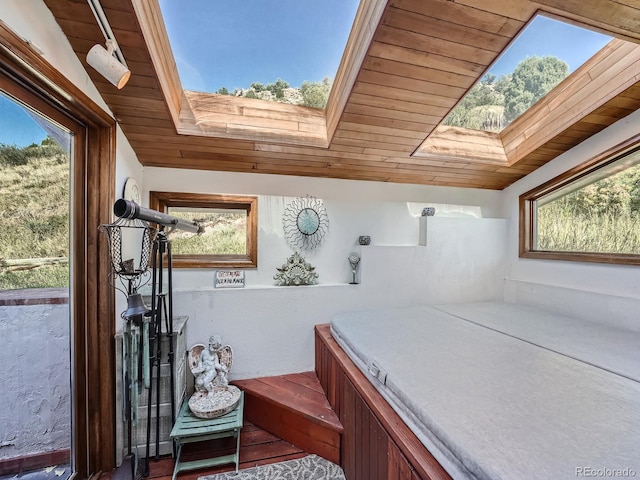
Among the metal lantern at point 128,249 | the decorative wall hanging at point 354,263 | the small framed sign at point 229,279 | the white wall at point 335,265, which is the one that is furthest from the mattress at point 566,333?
the metal lantern at point 128,249

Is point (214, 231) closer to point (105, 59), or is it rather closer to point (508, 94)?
point (105, 59)

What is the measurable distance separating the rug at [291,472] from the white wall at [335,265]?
2.26 feet

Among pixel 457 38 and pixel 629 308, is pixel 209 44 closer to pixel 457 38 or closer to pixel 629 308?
pixel 457 38

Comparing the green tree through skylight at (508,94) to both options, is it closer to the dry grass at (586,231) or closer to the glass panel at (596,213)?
the glass panel at (596,213)

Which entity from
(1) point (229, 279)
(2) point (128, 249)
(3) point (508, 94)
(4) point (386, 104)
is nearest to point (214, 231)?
(1) point (229, 279)

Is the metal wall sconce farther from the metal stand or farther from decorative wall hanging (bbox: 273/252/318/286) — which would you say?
the metal stand

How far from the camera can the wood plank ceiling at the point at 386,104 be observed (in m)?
1.22

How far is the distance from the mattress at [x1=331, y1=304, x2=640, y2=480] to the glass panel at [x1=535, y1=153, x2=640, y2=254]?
93 cm

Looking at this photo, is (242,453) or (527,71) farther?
(527,71)

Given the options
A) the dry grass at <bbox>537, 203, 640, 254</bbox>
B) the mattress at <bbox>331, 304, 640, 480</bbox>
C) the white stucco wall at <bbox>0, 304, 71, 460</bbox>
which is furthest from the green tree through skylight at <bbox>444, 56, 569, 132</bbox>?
the white stucco wall at <bbox>0, 304, 71, 460</bbox>

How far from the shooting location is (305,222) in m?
2.38

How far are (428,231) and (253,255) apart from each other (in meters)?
1.63

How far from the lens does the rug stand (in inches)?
60.4

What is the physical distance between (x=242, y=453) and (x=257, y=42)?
2408 millimetres
